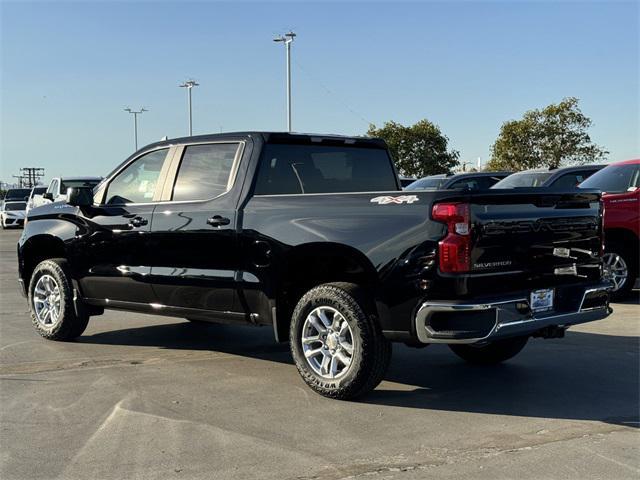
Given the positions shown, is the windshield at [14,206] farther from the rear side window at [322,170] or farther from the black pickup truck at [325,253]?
the rear side window at [322,170]

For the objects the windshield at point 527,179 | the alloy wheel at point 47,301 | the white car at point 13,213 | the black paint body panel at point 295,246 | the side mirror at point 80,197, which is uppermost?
A: the windshield at point 527,179

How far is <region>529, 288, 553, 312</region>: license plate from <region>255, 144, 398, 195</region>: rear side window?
6.44 ft

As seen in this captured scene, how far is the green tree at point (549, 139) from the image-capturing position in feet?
158

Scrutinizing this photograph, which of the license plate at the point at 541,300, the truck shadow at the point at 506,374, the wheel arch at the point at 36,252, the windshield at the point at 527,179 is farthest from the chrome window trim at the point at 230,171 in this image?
the windshield at the point at 527,179

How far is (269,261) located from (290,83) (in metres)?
40.3

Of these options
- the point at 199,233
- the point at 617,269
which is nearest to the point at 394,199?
the point at 199,233

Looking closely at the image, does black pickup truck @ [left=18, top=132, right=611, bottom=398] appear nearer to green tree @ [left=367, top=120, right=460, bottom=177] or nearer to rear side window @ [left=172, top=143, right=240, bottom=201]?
rear side window @ [left=172, top=143, right=240, bottom=201]

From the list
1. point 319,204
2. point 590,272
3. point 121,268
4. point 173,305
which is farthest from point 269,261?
point 590,272

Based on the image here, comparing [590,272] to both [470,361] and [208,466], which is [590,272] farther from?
[208,466]

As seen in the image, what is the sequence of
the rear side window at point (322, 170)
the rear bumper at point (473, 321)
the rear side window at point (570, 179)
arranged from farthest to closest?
the rear side window at point (570, 179) → the rear side window at point (322, 170) → the rear bumper at point (473, 321)

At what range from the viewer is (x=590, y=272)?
18.2 feet

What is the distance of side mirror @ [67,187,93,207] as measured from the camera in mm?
6879

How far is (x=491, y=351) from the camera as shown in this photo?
20.9 ft

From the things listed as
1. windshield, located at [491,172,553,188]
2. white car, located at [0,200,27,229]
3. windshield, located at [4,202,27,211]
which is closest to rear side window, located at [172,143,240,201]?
windshield, located at [491,172,553,188]
